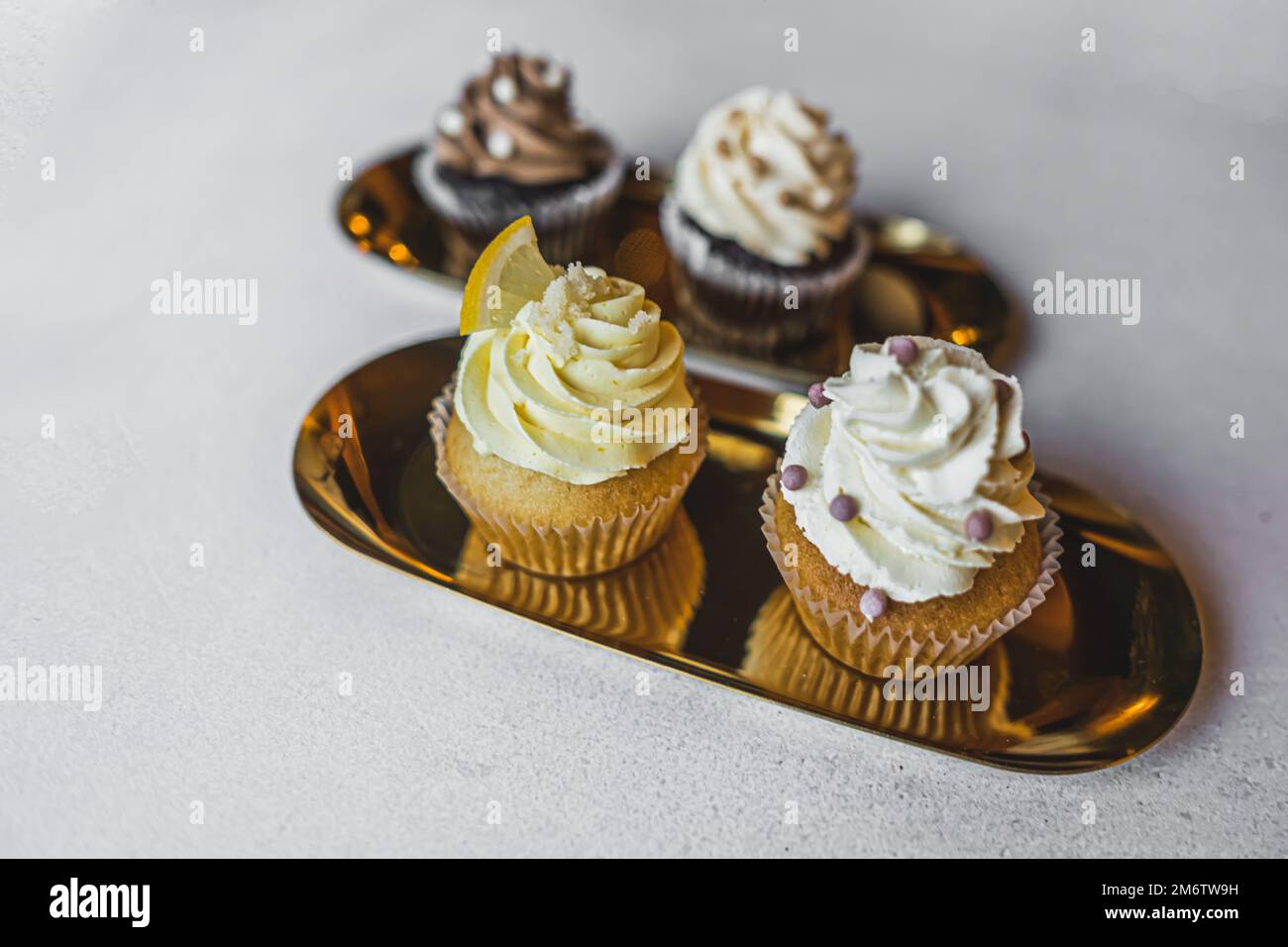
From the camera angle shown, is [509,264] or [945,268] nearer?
[509,264]

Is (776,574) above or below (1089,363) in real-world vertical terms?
below

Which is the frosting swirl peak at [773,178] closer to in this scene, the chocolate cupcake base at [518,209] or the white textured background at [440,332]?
the chocolate cupcake base at [518,209]

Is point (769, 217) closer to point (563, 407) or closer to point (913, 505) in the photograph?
point (563, 407)

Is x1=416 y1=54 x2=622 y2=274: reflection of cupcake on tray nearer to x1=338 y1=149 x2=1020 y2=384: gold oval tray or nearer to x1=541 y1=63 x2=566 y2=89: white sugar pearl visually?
x1=541 y1=63 x2=566 y2=89: white sugar pearl

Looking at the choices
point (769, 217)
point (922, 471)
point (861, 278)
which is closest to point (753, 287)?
point (769, 217)

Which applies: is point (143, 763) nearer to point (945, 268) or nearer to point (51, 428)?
point (51, 428)

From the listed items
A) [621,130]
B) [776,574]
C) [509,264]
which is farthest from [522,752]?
[621,130]

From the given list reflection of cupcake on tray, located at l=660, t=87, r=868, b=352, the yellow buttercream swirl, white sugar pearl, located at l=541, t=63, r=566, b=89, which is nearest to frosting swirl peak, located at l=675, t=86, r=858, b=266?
reflection of cupcake on tray, located at l=660, t=87, r=868, b=352

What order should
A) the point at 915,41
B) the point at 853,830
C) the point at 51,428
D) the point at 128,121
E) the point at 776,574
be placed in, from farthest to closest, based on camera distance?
1. the point at 915,41
2. the point at 128,121
3. the point at 51,428
4. the point at 776,574
5. the point at 853,830

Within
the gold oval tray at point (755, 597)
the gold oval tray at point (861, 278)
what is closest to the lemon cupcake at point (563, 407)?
the gold oval tray at point (755, 597)
